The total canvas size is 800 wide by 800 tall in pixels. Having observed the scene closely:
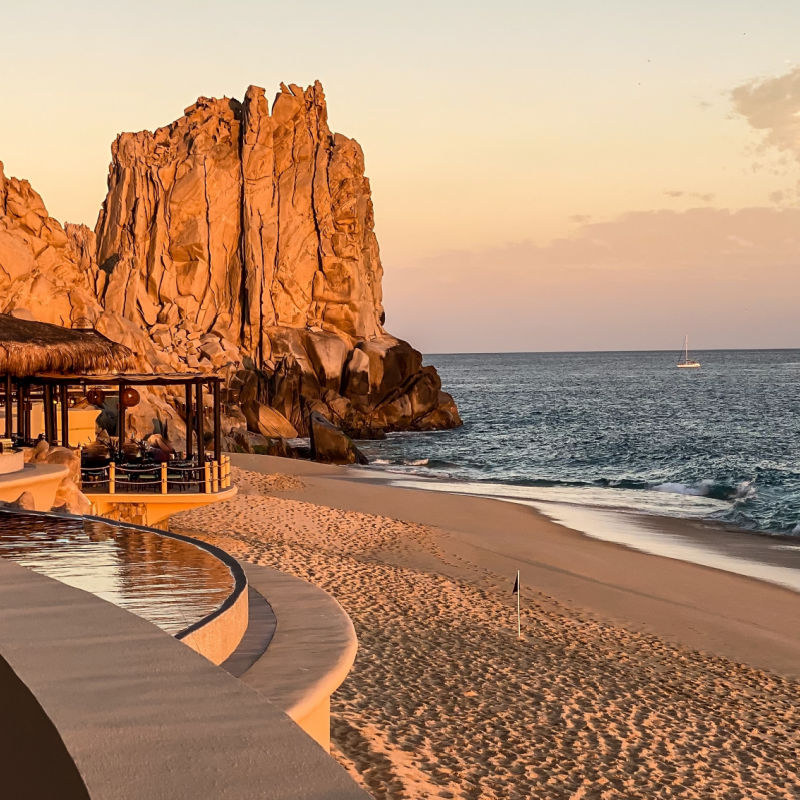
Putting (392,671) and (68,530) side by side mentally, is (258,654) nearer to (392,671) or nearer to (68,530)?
(68,530)

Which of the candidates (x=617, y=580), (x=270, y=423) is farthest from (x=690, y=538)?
(x=270, y=423)

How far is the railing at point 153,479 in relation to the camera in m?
16.9

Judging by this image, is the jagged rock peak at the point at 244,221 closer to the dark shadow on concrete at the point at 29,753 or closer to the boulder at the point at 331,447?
the boulder at the point at 331,447

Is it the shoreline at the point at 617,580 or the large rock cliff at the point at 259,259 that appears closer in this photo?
the shoreline at the point at 617,580

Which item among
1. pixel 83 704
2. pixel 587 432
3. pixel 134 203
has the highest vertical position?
pixel 134 203

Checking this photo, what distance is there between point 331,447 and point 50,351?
95.3 ft

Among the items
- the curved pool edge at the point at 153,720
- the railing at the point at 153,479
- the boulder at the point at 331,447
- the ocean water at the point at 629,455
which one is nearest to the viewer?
the curved pool edge at the point at 153,720

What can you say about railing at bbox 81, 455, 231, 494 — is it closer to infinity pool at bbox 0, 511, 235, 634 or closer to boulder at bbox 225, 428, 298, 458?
infinity pool at bbox 0, 511, 235, 634

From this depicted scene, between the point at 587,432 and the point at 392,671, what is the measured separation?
59393 millimetres

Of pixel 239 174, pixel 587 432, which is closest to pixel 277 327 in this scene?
pixel 239 174

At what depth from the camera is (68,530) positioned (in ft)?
30.9

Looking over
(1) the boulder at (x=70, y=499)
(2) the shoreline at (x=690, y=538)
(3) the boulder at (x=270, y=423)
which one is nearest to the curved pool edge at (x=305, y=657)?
(1) the boulder at (x=70, y=499)

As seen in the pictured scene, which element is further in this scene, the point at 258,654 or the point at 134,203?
the point at 134,203

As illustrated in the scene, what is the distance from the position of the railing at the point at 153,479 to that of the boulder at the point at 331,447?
27.6 metres
